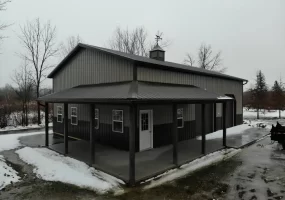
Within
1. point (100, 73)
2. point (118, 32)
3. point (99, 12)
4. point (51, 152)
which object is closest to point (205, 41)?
point (118, 32)

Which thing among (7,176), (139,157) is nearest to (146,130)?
(139,157)

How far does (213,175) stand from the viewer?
24.4 ft

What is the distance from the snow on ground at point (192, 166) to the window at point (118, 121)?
3.51m

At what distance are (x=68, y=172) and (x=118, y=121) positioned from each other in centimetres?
351

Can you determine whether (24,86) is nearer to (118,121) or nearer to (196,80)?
(118,121)

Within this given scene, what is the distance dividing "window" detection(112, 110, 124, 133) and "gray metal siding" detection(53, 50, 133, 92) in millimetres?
1603

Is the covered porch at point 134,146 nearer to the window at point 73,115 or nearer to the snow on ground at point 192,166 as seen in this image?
the snow on ground at point 192,166

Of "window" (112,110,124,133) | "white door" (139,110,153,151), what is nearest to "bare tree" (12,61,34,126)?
"window" (112,110,124,133)

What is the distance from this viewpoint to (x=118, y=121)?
1028 cm

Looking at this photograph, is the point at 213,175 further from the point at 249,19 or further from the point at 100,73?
the point at 249,19

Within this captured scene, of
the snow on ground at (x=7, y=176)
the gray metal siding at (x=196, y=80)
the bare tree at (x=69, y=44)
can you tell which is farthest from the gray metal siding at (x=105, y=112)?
the bare tree at (x=69, y=44)

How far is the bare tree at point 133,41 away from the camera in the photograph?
35.4 metres

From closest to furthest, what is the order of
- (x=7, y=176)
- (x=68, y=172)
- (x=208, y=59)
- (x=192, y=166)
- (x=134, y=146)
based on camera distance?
(x=134, y=146)
(x=7, y=176)
(x=68, y=172)
(x=192, y=166)
(x=208, y=59)

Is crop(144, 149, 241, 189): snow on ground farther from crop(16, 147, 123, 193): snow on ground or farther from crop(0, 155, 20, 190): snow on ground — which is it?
crop(0, 155, 20, 190): snow on ground
